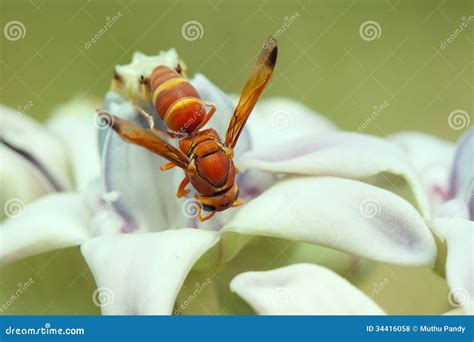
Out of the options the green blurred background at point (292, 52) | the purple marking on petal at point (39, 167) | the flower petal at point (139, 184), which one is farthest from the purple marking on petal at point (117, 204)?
the green blurred background at point (292, 52)

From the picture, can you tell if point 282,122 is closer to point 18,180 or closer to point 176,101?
point 176,101

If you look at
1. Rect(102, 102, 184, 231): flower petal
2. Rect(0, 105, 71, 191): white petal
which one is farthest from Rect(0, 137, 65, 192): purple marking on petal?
Rect(102, 102, 184, 231): flower petal

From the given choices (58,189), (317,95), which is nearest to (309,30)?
(317,95)

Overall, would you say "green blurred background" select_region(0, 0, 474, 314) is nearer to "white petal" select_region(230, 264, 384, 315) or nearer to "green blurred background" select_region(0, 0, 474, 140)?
"green blurred background" select_region(0, 0, 474, 140)

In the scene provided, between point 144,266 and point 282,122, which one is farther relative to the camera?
point 282,122

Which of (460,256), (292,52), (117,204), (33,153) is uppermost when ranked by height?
(292,52)

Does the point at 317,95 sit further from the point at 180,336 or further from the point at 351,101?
the point at 180,336

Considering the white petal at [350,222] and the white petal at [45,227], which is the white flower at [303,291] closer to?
the white petal at [350,222]

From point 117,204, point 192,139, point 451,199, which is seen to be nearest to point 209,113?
point 192,139
